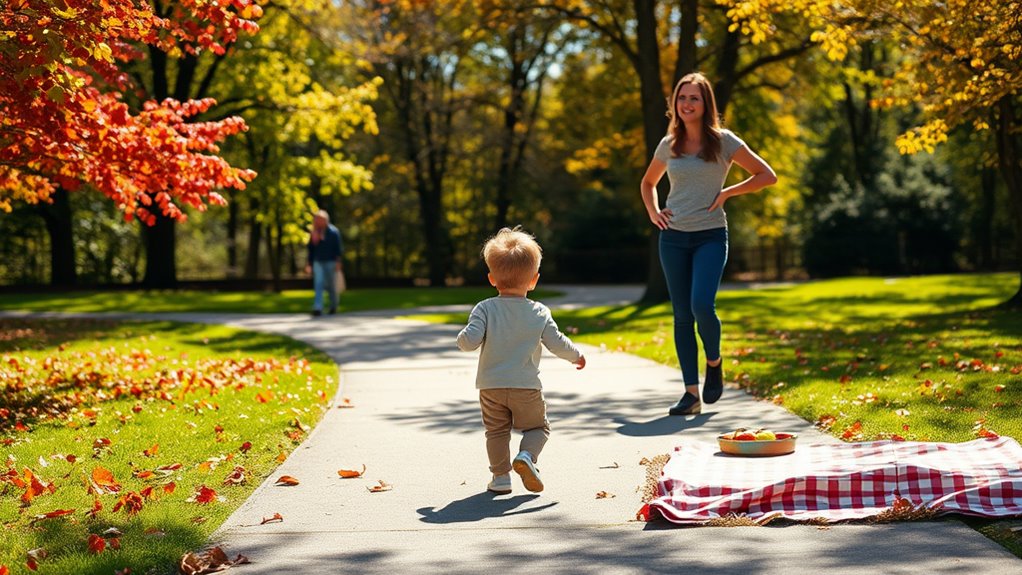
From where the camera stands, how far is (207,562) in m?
4.46

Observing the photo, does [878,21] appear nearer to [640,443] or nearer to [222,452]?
[640,443]

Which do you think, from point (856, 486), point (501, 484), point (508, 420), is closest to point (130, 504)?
point (501, 484)

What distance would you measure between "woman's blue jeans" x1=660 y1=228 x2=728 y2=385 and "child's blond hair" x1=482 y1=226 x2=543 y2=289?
2.21 m

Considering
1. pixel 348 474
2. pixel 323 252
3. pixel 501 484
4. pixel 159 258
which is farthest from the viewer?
pixel 159 258

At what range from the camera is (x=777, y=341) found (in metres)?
14.1

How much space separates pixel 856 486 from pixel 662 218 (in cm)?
324

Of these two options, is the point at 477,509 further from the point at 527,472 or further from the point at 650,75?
the point at 650,75

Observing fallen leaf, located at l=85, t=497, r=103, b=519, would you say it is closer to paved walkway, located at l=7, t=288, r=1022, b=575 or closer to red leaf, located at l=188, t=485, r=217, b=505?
red leaf, located at l=188, t=485, r=217, b=505

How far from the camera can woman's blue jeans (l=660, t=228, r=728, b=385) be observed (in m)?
8.05

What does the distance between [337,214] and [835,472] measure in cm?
4346

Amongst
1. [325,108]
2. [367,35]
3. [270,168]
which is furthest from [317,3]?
[270,168]

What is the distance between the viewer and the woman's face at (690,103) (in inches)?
310

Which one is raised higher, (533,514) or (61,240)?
(61,240)

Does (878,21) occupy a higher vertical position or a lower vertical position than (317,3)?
lower
